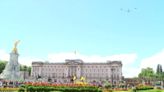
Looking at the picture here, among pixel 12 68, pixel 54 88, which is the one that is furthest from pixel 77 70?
pixel 54 88

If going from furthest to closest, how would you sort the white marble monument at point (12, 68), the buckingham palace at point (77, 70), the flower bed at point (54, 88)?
the buckingham palace at point (77, 70), the white marble monument at point (12, 68), the flower bed at point (54, 88)

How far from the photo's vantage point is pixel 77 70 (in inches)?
5148

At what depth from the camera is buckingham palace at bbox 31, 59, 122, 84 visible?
414 feet

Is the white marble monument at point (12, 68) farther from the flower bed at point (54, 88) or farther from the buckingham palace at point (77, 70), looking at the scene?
the buckingham palace at point (77, 70)

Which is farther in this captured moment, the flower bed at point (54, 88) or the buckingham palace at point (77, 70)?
the buckingham palace at point (77, 70)

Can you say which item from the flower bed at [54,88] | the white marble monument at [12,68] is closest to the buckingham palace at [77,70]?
the white marble monument at [12,68]

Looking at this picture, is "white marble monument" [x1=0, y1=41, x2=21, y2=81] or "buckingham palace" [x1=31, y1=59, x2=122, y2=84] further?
"buckingham palace" [x1=31, y1=59, x2=122, y2=84]

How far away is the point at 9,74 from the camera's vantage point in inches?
2598

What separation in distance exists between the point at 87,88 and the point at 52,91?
138 inches

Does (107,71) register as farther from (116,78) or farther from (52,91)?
(52,91)

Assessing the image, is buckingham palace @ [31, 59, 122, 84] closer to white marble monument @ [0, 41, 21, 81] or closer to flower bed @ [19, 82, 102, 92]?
white marble monument @ [0, 41, 21, 81]

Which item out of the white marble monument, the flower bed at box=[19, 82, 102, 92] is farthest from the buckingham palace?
the flower bed at box=[19, 82, 102, 92]

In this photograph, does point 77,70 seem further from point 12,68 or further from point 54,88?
point 54,88

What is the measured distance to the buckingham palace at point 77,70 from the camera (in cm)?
12612
